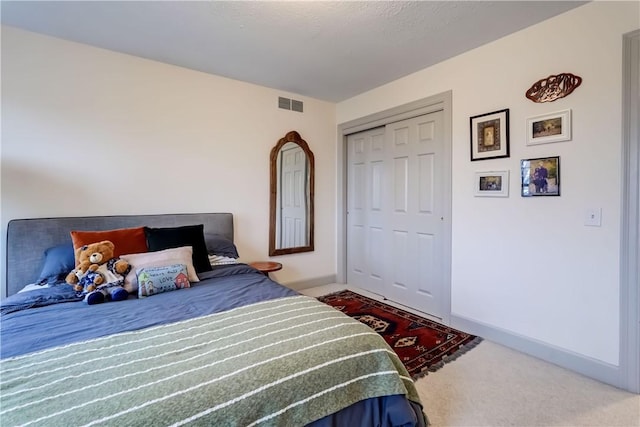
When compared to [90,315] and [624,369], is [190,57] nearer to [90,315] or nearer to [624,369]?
[90,315]

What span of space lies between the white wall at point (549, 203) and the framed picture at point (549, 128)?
41mm

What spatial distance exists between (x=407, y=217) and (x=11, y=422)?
3114 millimetres

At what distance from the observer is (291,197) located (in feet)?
12.2

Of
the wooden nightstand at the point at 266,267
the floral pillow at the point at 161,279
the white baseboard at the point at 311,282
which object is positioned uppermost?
the floral pillow at the point at 161,279

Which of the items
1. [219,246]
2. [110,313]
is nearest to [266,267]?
[219,246]

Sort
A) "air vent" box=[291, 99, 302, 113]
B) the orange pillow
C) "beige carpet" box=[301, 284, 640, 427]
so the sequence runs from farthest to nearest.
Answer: "air vent" box=[291, 99, 302, 113] < the orange pillow < "beige carpet" box=[301, 284, 640, 427]

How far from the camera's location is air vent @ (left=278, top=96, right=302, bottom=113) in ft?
11.7

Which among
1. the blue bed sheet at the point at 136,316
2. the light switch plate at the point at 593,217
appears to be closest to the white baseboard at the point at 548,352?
the light switch plate at the point at 593,217

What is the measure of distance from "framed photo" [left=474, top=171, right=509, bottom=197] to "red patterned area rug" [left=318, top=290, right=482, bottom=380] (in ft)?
4.09

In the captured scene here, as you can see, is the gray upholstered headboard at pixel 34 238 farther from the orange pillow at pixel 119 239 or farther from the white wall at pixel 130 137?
the orange pillow at pixel 119 239

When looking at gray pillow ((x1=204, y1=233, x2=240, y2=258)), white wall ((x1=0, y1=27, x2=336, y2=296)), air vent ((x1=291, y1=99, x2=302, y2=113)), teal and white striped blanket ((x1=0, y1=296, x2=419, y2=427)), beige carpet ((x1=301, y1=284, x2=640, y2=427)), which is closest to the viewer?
teal and white striped blanket ((x1=0, y1=296, x2=419, y2=427))

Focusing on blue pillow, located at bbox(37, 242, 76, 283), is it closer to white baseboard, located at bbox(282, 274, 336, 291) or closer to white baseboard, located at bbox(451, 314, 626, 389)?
white baseboard, located at bbox(282, 274, 336, 291)

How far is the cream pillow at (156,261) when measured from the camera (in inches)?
74.5

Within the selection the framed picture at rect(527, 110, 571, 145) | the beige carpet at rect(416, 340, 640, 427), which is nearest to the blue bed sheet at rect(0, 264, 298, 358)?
the beige carpet at rect(416, 340, 640, 427)
